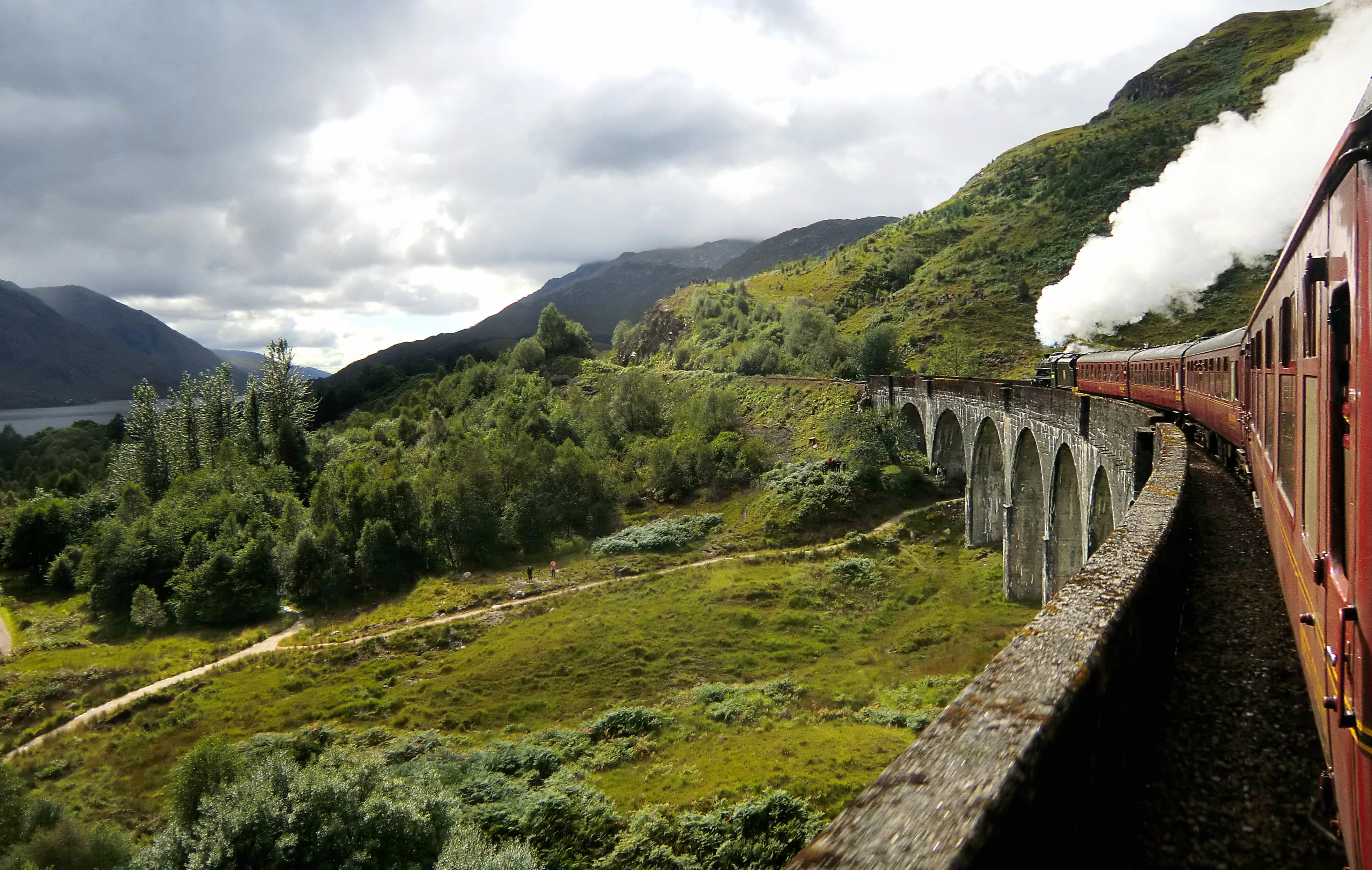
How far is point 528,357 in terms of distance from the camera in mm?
93000

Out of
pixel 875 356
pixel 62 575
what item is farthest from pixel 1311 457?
pixel 62 575

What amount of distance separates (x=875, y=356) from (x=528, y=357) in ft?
175

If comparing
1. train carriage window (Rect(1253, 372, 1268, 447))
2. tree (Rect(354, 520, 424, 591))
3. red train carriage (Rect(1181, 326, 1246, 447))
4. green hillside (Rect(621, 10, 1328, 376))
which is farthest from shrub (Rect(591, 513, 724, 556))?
train carriage window (Rect(1253, 372, 1268, 447))

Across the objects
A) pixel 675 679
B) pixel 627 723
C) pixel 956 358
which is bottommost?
pixel 675 679

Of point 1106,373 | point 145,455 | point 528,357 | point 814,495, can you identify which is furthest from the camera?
point 528,357

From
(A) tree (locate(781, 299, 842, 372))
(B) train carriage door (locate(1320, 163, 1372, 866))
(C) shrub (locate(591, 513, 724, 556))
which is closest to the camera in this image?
(B) train carriage door (locate(1320, 163, 1372, 866))

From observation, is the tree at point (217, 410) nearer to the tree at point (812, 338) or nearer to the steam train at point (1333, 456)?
the tree at point (812, 338)

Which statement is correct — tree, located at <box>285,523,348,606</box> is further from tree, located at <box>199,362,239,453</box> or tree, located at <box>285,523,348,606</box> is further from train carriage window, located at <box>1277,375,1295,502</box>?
train carriage window, located at <box>1277,375,1295,502</box>

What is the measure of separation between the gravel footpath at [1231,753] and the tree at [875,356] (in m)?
49.7

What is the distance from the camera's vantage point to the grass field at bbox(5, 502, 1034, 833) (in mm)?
17531

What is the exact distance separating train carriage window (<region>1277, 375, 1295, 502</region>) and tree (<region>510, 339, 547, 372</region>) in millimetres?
89869

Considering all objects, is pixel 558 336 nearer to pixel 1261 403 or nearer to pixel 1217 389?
pixel 1217 389

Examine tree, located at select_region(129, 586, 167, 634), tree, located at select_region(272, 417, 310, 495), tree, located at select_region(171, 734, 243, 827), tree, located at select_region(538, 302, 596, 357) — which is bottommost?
tree, located at select_region(129, 586, 167, 634)

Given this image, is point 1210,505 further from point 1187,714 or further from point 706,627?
point 706,627
